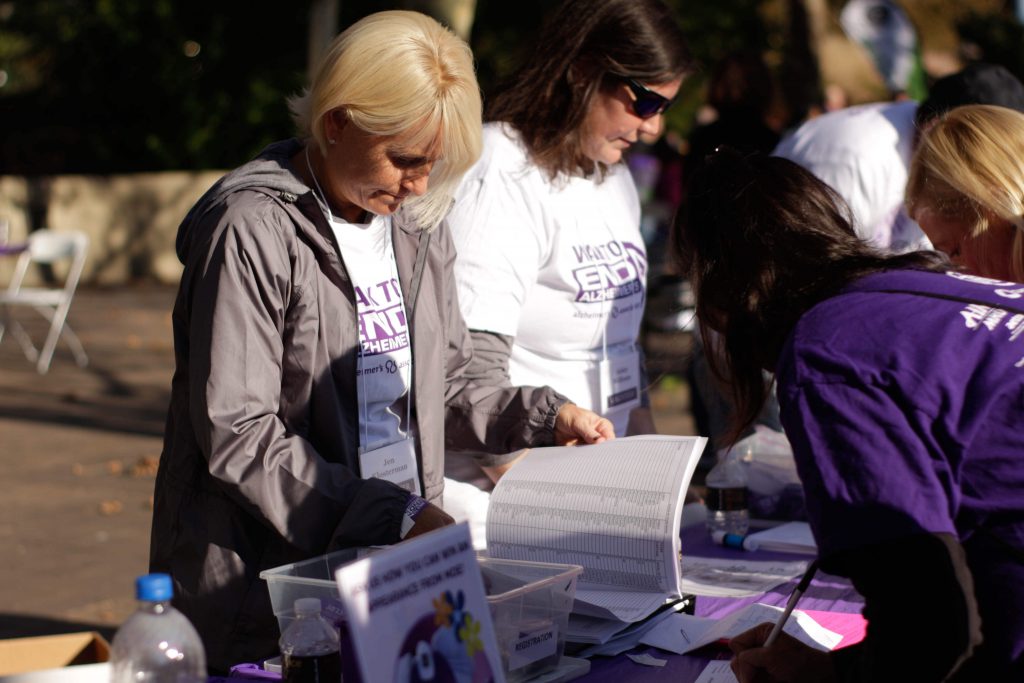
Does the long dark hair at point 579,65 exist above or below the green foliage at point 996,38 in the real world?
above

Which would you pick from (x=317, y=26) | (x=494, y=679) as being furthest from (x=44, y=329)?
(x=494, y=679)

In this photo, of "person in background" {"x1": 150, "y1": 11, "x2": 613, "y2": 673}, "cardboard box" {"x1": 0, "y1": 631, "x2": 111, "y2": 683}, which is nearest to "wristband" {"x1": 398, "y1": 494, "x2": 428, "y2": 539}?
"person in background" {"x1": 150, "y1": 11, "x2": 613, "y2": 673}

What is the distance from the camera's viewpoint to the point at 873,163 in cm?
377

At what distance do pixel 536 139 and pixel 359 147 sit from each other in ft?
2.74

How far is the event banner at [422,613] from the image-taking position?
56.9 inches

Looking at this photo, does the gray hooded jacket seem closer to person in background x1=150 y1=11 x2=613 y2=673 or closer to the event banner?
person in background x1=150 y1=11 x2=613 y2=673

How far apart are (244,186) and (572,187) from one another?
1008 mm

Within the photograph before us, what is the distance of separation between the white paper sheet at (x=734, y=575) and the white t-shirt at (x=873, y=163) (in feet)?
4.24

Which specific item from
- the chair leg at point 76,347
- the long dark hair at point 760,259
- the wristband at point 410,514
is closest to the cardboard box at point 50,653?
the wristband at point 410,514

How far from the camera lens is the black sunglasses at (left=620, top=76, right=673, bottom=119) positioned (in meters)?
2.90

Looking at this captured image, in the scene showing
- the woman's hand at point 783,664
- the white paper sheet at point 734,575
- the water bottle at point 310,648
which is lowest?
the white paper sheet at point 734,575

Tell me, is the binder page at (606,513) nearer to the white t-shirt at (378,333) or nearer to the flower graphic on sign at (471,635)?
the white t-shirt at (378,333)

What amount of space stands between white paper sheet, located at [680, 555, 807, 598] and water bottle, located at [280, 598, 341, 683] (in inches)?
38.5

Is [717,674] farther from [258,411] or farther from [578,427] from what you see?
[258,411]
